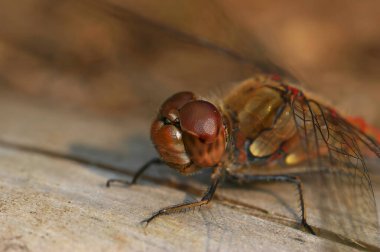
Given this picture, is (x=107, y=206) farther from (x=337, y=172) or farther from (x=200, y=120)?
(x=337, y=172)

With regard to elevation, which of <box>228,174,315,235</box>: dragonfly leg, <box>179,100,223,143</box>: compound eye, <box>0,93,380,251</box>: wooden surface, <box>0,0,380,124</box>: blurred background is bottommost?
<box>0,93,380,251</box>: wooden surface

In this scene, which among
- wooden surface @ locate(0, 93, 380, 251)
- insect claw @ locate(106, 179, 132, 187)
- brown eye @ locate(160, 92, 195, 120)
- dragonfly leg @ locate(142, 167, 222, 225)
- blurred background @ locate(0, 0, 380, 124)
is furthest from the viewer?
blurred background @ locate(0, 0, 380, 124)

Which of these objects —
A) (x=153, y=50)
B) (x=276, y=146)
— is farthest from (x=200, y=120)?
(x=153, y=50)

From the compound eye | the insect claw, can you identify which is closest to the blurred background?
the insect claw

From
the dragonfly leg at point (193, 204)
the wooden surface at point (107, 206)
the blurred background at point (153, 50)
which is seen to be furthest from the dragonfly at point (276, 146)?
the blurred background at point (153, 50)

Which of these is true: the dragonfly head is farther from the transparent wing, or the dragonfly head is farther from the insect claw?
the transparent wing

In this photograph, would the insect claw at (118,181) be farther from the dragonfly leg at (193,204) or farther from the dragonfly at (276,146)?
the dragonfly leg at (193,204)

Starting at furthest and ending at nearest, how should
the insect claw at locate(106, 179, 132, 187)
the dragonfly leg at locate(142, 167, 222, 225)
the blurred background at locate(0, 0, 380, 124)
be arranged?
the blurred background at locate(0, 0, 380, 124) → the insect claw at locate(106, 179, 132, 187) → the dragonfly leg at locate(142, 167, 222, 225)
